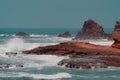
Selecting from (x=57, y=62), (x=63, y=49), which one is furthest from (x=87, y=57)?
(x=63, y=49)

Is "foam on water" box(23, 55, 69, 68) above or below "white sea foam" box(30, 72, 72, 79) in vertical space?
above

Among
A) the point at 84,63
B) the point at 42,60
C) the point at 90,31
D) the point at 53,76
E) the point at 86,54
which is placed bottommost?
the point at 53,76

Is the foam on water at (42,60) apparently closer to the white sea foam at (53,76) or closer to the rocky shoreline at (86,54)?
the rocky shoreline at (86,54)

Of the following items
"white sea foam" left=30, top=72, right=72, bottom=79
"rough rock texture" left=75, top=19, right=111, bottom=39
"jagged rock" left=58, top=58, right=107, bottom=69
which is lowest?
"white sea foam" left=30, top=72, right=72, bottom=79

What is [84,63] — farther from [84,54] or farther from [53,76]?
[84,54]

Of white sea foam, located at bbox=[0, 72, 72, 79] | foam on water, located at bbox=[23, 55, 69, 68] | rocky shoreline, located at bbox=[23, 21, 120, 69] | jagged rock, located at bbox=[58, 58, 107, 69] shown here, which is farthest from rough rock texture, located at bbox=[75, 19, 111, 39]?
white sea foam, located at bbox=[0, 72, 72, 79]

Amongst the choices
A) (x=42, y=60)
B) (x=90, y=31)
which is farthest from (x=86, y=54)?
(x=90, y=31)

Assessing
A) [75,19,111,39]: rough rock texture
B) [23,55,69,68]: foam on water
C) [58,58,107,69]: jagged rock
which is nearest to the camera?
[58,58,107,69]: jagged rock

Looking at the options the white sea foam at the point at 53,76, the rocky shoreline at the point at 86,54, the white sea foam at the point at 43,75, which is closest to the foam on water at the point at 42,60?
the rocky shoreline at the point at 86,54

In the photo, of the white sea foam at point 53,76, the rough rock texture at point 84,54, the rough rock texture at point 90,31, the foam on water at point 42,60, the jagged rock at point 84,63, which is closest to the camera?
the white sea foam at point 53,76

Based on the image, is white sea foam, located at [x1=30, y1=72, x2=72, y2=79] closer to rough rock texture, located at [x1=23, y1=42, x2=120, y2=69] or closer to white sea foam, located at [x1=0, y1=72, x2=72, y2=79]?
white sea foam, located at [x1=0, y1=72, x2=72, y2=79]

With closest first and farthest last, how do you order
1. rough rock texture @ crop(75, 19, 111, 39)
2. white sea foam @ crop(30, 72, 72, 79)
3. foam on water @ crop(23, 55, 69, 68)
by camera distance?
white sea foam @ crop(30, 72, 72, 79) < foam on water @ crop(23, 55, 69, 68) < rough rock texture @ crop(75, 19, 111, 39)

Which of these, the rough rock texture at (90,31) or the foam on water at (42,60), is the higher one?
the rough rock texture at (90,31)

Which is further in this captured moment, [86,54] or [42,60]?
[86,54]
